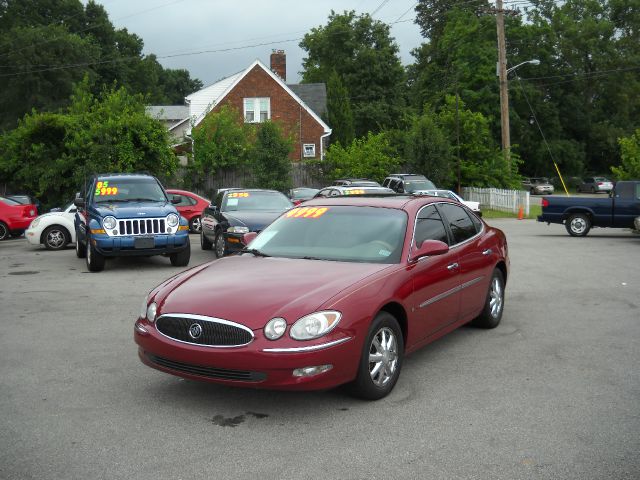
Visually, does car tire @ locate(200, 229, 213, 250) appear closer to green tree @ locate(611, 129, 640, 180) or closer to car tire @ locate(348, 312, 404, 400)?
car tire @ locate(348, 312, 404, 400)

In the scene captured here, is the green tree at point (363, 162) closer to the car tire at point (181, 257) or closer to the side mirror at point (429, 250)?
the car tire at point (181, 257)

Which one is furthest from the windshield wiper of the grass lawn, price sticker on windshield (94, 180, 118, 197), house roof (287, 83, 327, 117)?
house roof (287, 83, 327, 117)

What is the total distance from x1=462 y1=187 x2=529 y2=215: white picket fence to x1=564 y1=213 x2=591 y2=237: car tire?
963cm

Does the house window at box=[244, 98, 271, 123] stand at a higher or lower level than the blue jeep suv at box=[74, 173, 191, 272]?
higher

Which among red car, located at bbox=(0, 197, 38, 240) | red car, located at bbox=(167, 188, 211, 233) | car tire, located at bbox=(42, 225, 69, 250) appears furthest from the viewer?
red car, located at bbox=(167, 188, 211, 233)

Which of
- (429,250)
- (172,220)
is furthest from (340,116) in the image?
(429,250)

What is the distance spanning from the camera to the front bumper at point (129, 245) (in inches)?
511

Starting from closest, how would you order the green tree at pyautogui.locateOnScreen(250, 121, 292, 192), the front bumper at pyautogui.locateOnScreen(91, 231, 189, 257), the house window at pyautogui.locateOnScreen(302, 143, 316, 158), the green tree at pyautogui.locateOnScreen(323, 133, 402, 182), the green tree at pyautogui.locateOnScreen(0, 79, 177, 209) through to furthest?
the front bumper at pyautogui.locateOnScreen(91, 231, 189, 257), the green tree at pyautogui.locateOnScreen(0, 79, 177, 209), the green tree at pyautogui.locateOnScreen(250, 121, 292, 192), the green tree at pyautogui.locateOnScreen(323, 133, 402, 182), the house window at pyautogui.locateOnScreen(302, 143, 316, 158)

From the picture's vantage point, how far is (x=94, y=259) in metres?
13.2

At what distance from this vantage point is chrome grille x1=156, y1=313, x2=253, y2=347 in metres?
4.87

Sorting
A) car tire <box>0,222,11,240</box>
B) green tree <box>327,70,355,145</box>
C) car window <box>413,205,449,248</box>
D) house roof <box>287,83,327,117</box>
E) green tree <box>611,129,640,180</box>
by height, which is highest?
house roof <box>287,83,327,117</box>

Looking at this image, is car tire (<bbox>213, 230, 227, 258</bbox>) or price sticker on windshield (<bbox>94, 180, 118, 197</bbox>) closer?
price sticker on windshield (<bbox>94, 180, 118, 197</bbox>)

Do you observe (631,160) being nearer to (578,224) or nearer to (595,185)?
(578,224)

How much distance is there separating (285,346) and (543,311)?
520 centimetres
